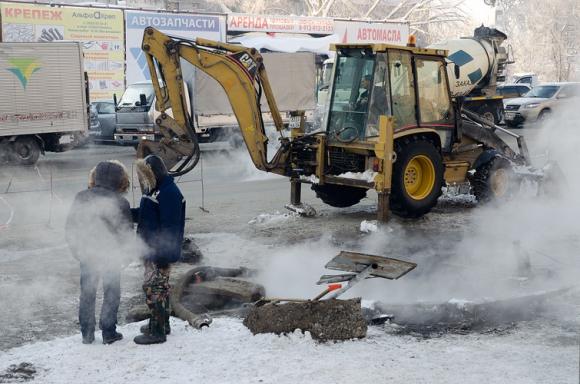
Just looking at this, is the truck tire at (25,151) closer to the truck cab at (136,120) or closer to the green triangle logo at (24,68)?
the green triangle logo at (24,68)

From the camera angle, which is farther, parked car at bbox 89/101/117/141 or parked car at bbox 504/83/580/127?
parked car at bbox 504/83/580/127

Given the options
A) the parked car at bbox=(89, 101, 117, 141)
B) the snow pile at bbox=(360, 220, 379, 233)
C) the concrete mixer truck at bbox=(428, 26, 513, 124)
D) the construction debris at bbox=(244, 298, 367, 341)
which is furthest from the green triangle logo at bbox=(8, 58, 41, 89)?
the construction debris at bbox=(244, 298, 367, 341)

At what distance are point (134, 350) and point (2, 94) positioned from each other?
48.1 ft

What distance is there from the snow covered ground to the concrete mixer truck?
1247 cm

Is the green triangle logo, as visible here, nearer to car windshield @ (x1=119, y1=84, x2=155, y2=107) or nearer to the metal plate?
car windshield @ (x1=119, y1=84, x2=155, y2=107)

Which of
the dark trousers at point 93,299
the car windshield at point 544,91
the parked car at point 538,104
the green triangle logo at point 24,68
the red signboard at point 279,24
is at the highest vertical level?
the red signboard at point 279,24

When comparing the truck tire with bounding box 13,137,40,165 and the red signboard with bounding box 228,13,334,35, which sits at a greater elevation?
the red signboard with bounding box 228,13,334,35

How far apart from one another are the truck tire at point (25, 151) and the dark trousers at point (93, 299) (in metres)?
14.1

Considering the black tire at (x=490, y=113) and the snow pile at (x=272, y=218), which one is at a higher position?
the black tire at (x=490, y=113)

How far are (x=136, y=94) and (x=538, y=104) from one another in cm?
1518

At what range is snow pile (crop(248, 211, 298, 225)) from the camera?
39.3ft

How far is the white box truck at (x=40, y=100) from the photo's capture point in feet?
63.8

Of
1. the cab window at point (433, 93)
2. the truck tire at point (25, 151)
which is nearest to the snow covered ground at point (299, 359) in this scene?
the cab window at point (433, 93)

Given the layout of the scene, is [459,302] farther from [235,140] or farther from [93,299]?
[235,140]
